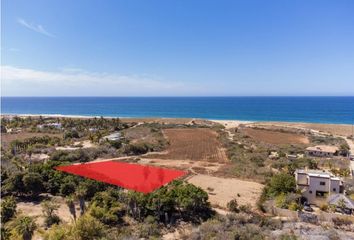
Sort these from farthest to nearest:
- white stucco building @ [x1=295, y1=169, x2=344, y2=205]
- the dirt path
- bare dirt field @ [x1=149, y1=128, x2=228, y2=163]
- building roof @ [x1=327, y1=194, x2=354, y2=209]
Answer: bare dirt field @ [x1=149, y1=128, x2=228, y2=163], white stucco building @ [x1=295, y1=169, x2=344, y2=205], building roof @ [x1=327, y1=194, x2=354, y2=209], the dirt path

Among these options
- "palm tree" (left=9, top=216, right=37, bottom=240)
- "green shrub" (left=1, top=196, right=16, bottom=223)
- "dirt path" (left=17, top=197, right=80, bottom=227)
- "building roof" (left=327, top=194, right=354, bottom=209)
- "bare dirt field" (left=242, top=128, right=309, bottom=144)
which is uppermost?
"palm tree" (left=9, top=216, right=37, bottom=240)

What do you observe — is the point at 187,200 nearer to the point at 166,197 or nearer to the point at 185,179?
the point at 166,197

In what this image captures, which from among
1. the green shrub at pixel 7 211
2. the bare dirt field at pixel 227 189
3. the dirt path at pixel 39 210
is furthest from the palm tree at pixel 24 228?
the bare dirt field at pixel 227 189

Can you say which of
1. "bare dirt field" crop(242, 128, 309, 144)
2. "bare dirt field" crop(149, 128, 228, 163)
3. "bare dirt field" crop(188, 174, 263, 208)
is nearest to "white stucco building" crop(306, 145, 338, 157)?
"bare dirt field" crop(242, 128, 309, 144)

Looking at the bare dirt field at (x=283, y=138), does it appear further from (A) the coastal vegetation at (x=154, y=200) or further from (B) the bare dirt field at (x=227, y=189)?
(B) the bare dirt field at (x=227, y=189)

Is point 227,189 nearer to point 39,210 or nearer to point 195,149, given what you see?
point 39,210

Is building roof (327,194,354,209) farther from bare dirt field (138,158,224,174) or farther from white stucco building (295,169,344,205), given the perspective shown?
bare dirt field (138,158,224,174)
